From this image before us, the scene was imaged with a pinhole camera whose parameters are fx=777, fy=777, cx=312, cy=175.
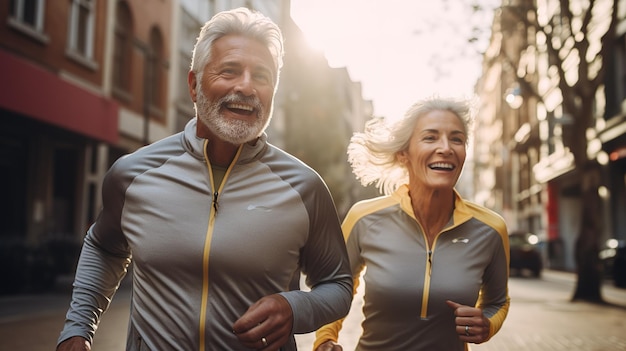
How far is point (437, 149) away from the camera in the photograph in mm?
3627

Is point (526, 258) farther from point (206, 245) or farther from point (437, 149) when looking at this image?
point (206, 245)

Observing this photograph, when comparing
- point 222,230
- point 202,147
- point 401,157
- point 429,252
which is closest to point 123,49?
point 401,157

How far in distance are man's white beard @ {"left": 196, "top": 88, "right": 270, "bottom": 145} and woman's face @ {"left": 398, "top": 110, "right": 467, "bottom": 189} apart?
1213 millimetres

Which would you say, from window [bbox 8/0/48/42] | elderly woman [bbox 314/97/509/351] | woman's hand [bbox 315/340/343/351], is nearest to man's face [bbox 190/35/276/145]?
woman's hand [bbox 315/340/343/351]

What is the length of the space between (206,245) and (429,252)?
1.44m

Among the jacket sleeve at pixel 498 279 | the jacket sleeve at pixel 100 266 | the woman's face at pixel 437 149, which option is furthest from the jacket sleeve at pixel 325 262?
the jacket sleeve at pixel 498 279

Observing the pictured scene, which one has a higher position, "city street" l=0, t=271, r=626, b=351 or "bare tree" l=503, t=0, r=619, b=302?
"bare tree" l=503, t=0, r=619, b=302

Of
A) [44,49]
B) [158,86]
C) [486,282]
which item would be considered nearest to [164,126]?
[158,86]

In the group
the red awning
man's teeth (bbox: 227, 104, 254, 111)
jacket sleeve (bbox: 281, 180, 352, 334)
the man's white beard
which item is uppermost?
the red awning

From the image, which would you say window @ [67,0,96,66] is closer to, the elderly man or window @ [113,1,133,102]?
window @ [113,1,133,102]

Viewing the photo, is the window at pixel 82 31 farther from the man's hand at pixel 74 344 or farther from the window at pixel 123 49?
the man's hand at pixel 74 344

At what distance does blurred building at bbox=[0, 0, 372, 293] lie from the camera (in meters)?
15.7

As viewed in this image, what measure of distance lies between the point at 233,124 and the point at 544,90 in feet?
126

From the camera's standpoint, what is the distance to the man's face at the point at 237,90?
8.58 feet
